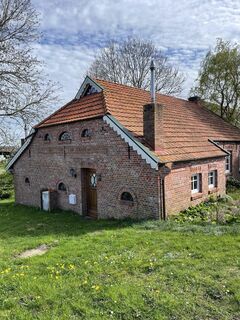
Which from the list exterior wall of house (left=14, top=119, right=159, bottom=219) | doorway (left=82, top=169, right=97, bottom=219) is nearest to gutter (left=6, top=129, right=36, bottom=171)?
exterior wall of house (left=14, top=119, right=159, bottom=219)

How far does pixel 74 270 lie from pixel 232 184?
48.3 ft

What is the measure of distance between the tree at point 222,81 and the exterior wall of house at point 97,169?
20036 mm

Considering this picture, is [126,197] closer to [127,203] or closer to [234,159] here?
[127,203]

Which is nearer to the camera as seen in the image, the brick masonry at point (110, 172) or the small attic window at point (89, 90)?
the brick masonry at point (110, 172)

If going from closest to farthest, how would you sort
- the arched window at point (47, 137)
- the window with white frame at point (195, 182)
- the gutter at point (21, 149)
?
1. the window with white frame at point (195, 182)
2. the arched window at point (47, 137)
3. the gutter at point (21, 149)

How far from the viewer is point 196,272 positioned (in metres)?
6.67

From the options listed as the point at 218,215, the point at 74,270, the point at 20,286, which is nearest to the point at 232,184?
the point at 218,215

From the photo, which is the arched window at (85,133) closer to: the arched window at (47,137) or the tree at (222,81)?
the arched window at (47,137)

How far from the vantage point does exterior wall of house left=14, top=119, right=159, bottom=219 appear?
39.6 ft

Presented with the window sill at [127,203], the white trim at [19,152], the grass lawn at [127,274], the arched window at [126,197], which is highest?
the white trim at [19,152]

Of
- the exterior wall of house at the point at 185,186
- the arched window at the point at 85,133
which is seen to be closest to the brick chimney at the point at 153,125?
the exterior wall of house at the point at 185,186

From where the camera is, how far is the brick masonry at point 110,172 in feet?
39.5

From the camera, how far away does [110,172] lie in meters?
13.2

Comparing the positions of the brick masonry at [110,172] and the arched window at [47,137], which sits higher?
the arched window at [47,137]
